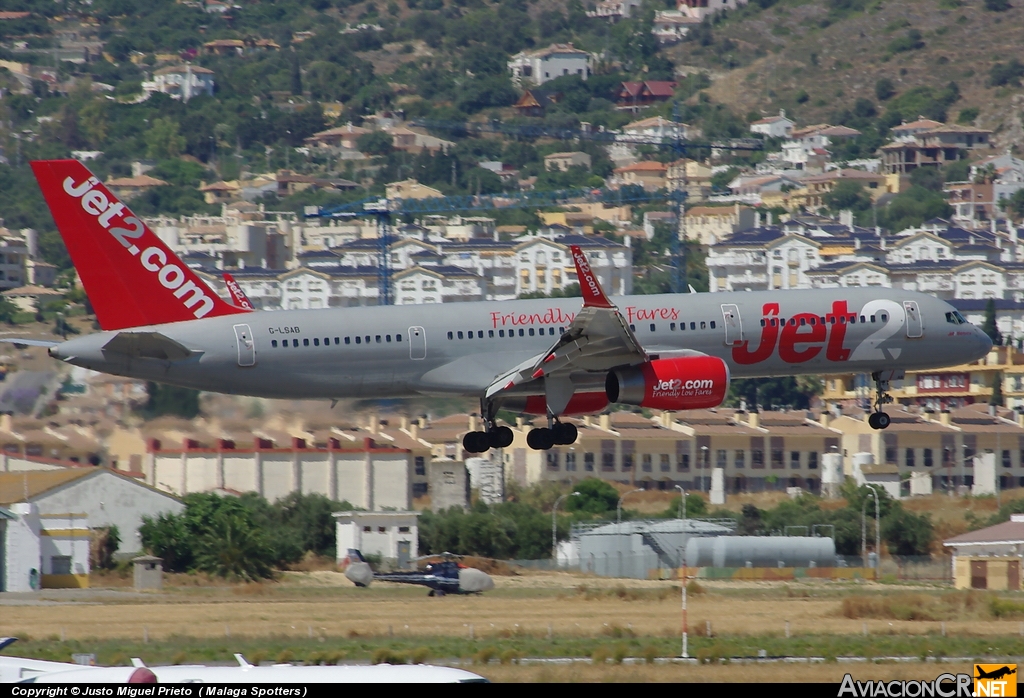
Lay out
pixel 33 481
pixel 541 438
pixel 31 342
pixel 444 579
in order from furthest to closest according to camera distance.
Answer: pixel 33 481 → pixel 444 579 → pixel 541 438 → pixel 31 342

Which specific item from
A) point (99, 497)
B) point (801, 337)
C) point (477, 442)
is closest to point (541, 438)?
point (477, 442)

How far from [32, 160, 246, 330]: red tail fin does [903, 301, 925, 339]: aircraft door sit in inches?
757

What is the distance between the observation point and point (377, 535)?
81062 millimetres

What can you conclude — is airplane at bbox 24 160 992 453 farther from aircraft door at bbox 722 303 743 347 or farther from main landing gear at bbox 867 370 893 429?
main landing gear at bbox 867 370 893 429

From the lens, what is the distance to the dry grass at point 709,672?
123 ft

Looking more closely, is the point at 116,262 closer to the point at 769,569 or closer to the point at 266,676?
the point at 266,676

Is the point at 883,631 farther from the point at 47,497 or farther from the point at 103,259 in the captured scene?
the point at 47,497

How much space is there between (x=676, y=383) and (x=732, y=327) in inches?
127

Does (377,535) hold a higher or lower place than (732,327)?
lower

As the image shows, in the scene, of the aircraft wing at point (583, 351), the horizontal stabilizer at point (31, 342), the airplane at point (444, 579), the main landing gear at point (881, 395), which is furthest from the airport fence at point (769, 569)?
the horizontal stabilizer at point (31, 342)

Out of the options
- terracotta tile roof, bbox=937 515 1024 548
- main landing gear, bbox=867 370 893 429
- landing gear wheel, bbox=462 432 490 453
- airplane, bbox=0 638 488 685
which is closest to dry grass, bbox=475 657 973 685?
landing gear wheel, bbox=462 432 490 453

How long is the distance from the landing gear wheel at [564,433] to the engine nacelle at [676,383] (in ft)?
7.66

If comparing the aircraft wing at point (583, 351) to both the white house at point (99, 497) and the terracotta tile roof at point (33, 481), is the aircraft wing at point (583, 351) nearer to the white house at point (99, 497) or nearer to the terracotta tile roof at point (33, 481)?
the terracotta tile roof at point (33, 481)

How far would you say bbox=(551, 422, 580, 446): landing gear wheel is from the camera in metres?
46.3
